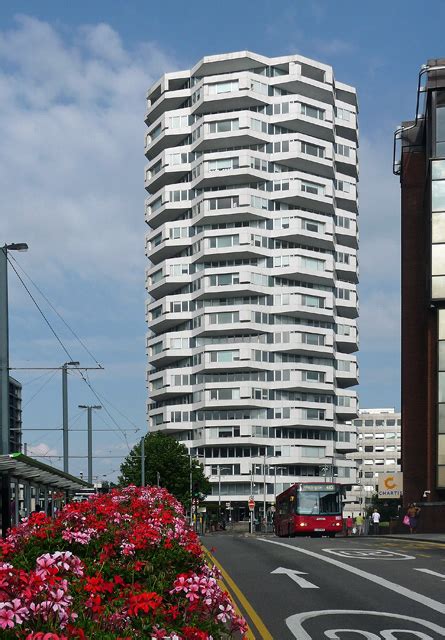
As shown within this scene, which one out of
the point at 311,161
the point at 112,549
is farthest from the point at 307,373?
the point at 112,549

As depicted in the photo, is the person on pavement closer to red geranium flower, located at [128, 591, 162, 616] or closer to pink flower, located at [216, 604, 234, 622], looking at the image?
pink flower, located at [216, 604, 234, 622]

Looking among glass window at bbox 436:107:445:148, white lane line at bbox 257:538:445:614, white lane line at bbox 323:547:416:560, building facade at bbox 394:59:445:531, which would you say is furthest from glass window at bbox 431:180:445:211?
white lane line at bbox 257:538:445:614

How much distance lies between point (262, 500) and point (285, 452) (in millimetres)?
6912

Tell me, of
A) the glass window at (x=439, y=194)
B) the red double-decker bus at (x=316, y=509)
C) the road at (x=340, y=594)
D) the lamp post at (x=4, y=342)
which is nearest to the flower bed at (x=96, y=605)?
the road at (x=340, y=594)

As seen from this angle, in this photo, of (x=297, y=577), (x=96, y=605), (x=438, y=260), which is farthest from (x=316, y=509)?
(x=96, y=605)

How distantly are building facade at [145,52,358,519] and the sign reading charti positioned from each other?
56.8m

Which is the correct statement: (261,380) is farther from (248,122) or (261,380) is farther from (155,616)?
(155,616)

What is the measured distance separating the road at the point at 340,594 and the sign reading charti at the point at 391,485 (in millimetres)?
51178

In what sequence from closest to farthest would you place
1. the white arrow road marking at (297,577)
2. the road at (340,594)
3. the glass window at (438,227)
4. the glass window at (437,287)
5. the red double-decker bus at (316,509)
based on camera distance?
the road at (340,594), the white arrow road marking at (297,577), the red double-decker bus at (316,509), the glass window at (437,287), the glass window at (438,227)

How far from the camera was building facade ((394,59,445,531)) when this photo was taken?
211 ft

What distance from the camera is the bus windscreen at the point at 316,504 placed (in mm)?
58406

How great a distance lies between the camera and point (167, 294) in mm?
153250

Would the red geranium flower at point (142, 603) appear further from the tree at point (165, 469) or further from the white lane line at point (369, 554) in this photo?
the tree at point (165, 469)

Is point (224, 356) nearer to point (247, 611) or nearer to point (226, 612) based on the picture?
point (247, 611)
